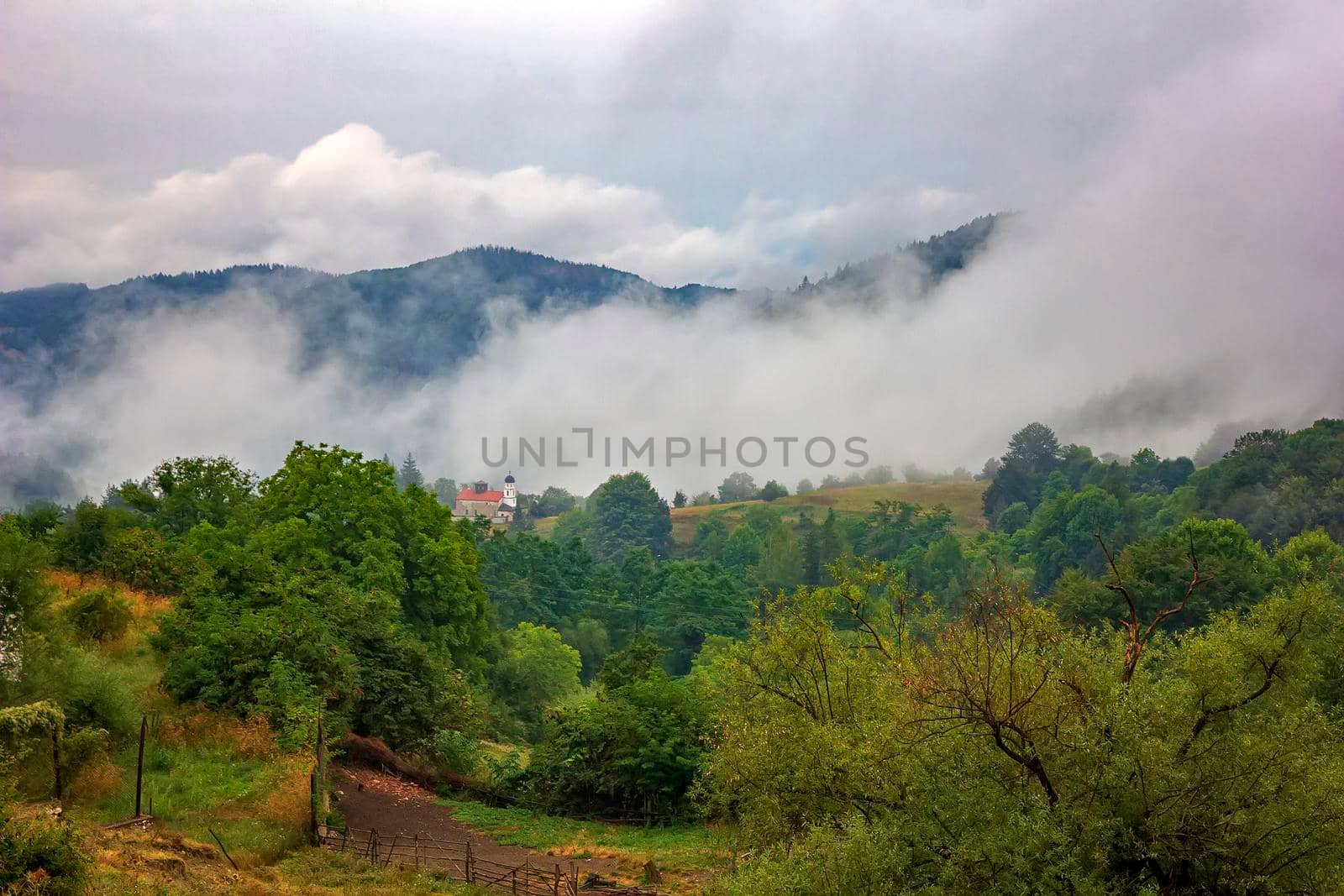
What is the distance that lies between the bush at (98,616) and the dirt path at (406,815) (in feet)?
29.3

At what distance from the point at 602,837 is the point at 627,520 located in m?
123

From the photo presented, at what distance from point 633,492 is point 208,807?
13114 cm

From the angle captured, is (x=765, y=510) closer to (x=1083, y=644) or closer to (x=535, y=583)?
(x=535, y=583)

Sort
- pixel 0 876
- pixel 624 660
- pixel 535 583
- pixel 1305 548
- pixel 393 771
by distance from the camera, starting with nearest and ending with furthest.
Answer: pixel 0 876 → pixel 393 771 → pixel 624 660 → pixel 1305 548 → pixel 535 583

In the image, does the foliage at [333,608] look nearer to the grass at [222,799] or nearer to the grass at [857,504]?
the grass at [222,799]

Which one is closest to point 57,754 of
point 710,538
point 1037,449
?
point 710,538

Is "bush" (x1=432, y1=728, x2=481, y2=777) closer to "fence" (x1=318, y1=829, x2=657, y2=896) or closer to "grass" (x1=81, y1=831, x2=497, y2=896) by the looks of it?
"fence" (x1=318, y1=829, x2=657, y2=896)

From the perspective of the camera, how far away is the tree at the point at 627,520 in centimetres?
14888

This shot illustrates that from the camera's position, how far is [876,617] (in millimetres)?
23625

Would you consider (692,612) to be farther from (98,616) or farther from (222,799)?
(222,799)

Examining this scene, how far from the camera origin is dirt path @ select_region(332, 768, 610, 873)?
25.0m

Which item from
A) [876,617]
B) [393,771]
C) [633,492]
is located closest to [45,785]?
[393,771]

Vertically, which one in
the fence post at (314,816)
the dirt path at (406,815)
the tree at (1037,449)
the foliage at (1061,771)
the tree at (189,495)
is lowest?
the dirt path at (406,815)

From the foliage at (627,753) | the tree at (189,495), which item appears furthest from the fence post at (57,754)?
the tree at (189,495)
